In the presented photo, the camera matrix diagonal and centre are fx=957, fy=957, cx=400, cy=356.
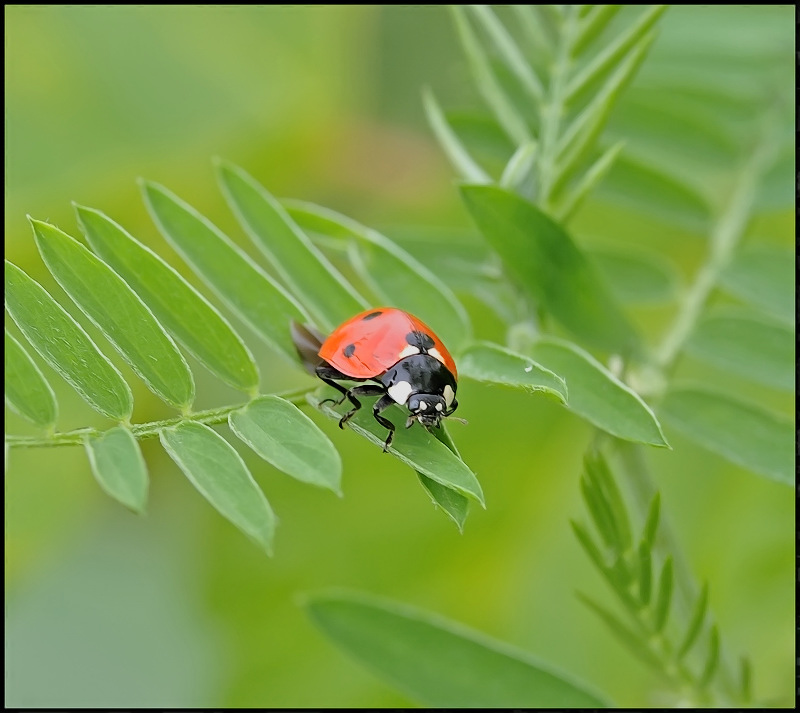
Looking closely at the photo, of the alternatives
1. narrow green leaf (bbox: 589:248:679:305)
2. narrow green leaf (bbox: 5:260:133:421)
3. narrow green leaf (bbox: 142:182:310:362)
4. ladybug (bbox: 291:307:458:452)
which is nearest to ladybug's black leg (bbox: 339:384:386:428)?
ladybug (bbox: 291:307:458:452)

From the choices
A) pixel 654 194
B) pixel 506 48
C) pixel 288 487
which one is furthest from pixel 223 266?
pixel 288 487

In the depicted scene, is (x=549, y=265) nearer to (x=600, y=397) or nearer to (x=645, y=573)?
(x=600, y=397)

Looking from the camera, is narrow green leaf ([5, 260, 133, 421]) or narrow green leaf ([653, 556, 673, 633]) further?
narrow green leaf ([653, 556, 673, 633])

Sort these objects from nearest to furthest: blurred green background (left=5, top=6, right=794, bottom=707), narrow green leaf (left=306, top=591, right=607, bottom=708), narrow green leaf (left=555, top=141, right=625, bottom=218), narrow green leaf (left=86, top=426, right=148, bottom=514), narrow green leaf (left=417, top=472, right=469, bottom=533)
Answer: narrow green leaf (left=86, top=426, right=148, bottom=514), narrow green leaf (left=417, top=472, right=469, bottom=533), narrow green leaf (left=555, top=141, right=625, bottom=218), narrow green leaf (left=306, top=591, right=607, bottom=708), blurred green background (left=5, top=6, right=794, bottom=707)

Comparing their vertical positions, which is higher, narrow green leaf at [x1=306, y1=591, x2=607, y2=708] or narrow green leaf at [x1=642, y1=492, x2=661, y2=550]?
narrow green leaf at [x1=642, y1=492, x2=661, y2=550]

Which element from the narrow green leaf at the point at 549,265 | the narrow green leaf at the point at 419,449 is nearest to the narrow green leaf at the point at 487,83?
the narrow green leaf at the point at 549,265

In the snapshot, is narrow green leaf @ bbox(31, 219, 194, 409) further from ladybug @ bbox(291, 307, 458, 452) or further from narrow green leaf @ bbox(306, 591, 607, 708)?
narrow green leaf @ bbox(306, 591, 607, 708)

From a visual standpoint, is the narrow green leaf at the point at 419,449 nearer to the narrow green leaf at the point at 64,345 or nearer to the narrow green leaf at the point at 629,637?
the narrow green leaf at the point at 64,345
